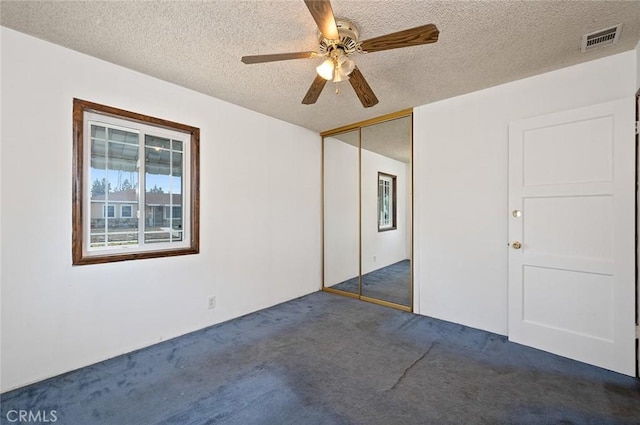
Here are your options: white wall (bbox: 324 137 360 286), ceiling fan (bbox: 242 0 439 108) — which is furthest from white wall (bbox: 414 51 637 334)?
ceiling fan (bbox: 242 0 439 108)

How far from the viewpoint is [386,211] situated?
541 cm

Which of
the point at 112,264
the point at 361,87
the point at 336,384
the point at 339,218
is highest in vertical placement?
the point at 361,87

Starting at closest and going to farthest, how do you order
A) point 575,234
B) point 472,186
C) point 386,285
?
point 575,234 < point 472,186 < point 386,285

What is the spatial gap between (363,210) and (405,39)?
330 cm

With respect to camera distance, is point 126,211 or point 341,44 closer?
point 341,44

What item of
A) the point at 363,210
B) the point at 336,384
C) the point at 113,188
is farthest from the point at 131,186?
the point at 363,210

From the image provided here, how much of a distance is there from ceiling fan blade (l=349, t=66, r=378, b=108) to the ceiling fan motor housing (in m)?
0.15

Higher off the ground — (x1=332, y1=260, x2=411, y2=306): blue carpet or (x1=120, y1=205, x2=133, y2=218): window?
(x1=120, y1=205, x2=133, y2=218): window

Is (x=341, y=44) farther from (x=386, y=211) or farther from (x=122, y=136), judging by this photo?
(x=386, y=211)

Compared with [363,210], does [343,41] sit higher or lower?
higher

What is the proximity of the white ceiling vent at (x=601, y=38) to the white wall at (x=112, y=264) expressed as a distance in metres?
3.16

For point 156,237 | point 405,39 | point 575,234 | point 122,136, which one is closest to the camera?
point 405,39

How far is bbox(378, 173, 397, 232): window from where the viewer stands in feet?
17.2

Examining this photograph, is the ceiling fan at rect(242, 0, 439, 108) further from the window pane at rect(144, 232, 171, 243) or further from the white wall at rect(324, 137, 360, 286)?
the white wall at rect(324, 137, 360, 286)
